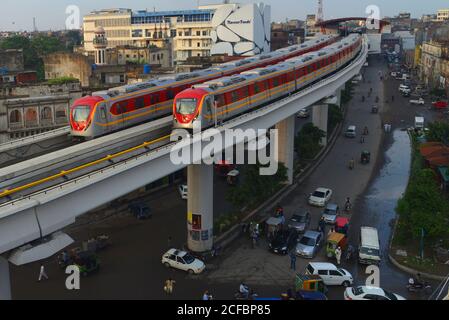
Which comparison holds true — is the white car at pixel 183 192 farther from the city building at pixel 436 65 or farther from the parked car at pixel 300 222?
the city building at pixel 436 65

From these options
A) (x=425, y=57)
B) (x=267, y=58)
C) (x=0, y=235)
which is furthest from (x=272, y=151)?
(x=425, y=57)

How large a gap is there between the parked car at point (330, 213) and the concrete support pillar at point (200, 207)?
23.0 feet

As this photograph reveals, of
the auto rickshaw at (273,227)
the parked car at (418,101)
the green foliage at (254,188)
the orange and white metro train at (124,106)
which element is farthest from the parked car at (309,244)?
the parked car at (418,101)

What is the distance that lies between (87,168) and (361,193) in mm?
21341

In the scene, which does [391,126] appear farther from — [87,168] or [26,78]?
[87,168]

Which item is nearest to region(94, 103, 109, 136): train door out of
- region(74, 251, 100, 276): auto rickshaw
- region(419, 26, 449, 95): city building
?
region(74, 251, 100, 276): auto rickshaw

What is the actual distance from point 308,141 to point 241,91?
13.9 m

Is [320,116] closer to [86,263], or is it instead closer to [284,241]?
[284,241]

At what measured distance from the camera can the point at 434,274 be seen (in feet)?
68.3

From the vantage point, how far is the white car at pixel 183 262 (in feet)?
68.8

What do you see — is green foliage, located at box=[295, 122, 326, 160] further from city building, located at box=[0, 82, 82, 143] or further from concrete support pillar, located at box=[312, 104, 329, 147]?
city building, located at box=[0, 82, 82, 143]

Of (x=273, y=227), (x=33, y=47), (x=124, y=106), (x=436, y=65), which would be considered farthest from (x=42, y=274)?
(x=33, y=47)

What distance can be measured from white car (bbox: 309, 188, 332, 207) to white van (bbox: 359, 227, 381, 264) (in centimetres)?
566

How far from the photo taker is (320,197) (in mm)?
29875
